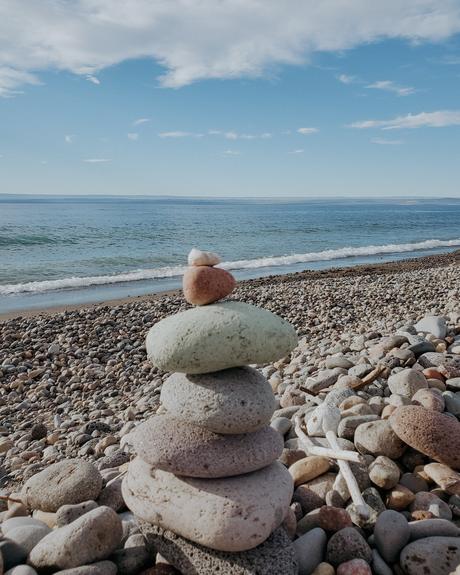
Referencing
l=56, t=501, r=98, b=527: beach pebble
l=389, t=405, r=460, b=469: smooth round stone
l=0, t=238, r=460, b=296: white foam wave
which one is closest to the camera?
l=56, t=501, r=98, b=527: beach pebble

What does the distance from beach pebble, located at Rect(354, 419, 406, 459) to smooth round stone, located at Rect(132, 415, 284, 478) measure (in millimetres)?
1169

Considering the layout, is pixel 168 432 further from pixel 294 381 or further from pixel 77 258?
pixel 77 258

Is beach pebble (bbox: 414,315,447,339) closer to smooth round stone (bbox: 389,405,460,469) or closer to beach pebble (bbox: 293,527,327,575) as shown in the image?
smooth round stone (bbox: 389,405,460,469)

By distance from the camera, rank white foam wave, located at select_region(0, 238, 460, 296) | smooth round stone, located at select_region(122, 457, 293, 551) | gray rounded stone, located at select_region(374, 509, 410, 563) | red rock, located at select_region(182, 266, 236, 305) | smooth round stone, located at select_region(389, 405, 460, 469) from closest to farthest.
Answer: smooth round stone, located at select_region(122, 457, 293, 551) < gray rounded stone, located at select_region(374, 509, 410, 563) < red rock, located at select_region(182, 266, 236, 305) < smooth round stone, located at select_region(389, 405, 460, 469) < white foam wave, located at select_region(0, 238, 460, 296)

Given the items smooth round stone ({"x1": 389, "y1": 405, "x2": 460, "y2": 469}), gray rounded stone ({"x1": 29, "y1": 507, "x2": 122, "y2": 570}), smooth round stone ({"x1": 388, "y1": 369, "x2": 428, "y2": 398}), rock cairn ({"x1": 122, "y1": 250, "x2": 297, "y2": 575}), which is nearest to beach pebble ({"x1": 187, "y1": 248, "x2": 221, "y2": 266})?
rock cairn ({"x1": 122, "y1": 250, "x2": 297, "y2": 575})

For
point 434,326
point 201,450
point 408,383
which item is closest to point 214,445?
point 201,450

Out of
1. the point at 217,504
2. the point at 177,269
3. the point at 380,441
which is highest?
the point at 217,504

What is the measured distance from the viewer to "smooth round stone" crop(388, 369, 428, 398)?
16.3 feet

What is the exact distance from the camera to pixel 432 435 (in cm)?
384

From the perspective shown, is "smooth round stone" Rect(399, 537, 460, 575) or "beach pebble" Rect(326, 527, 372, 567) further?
"beach pebble" Rect(326, 527, 372, 567)

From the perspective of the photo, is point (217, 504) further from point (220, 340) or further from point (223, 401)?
point (220, 340)

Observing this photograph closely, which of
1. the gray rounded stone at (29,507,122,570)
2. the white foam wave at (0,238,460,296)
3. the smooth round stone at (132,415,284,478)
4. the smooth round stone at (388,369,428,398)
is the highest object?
the smooth round stone at (132,415,284,478)

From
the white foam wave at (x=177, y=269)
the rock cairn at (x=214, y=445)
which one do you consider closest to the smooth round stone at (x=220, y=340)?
the rock cairn at (x=214, y=445)

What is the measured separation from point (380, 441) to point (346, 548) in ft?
3.76
